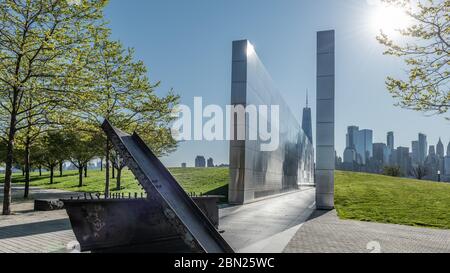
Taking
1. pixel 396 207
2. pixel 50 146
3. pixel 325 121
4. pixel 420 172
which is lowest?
pixel 420 172

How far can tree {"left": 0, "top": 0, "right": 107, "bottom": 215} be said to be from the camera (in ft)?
46.2

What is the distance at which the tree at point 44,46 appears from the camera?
14.1 metres

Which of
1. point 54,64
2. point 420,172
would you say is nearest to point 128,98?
point 54,64

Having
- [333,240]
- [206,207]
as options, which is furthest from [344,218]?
[206,207]

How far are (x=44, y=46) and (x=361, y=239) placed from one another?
14.0 metres

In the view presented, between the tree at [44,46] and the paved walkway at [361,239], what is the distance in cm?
1148

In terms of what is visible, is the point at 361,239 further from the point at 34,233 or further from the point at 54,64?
the point at 54,64

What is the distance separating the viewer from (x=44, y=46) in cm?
1391

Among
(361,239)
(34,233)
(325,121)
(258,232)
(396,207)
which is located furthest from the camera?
(396,207)

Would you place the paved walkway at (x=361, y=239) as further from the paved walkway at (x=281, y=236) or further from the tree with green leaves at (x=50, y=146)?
the tree with green leaves at (x=50, y=146)

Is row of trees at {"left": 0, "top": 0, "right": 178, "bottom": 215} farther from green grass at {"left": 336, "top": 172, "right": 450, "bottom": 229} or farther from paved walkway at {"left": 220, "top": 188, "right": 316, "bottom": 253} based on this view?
green grass at {"left": 336, "top": 172, "right": 450, "bottom": 229}

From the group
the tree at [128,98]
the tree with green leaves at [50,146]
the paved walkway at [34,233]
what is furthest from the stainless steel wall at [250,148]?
the tree with green leaves at [50,146]
